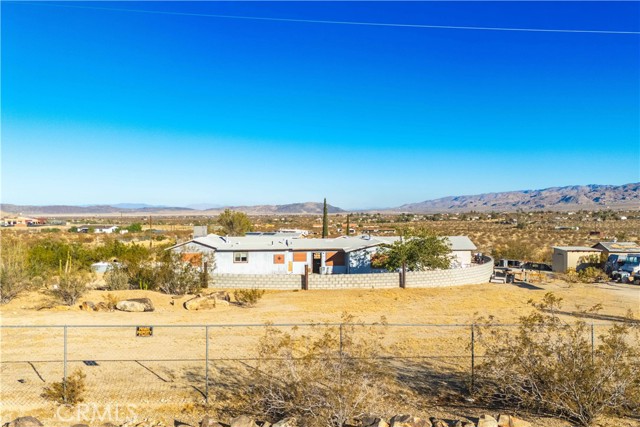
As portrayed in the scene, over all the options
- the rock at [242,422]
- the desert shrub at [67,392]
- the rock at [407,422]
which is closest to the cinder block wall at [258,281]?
the desert shrub at [67,392]

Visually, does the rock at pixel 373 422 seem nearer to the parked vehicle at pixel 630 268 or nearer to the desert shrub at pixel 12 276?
the desert shrub at pixel 12 276

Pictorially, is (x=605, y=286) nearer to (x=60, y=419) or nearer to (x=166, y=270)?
(x=166, y=270)

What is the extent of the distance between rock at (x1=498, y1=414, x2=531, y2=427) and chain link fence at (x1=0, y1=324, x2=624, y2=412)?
6.40 feet

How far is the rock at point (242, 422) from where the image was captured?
995cm

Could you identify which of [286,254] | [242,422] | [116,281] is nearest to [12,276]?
[116,281]

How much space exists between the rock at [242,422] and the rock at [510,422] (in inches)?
220

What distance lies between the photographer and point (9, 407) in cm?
1109

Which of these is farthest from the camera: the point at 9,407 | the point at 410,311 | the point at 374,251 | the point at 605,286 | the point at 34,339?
the point at 374,251

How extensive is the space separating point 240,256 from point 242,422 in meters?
23.2

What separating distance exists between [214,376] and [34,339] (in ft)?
29.3

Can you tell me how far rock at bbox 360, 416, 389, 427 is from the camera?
31.7 ft

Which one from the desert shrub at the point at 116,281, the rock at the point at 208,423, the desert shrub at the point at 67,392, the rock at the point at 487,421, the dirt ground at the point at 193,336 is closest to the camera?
the rock at the point at 487,421

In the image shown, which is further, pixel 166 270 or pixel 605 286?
pixel 605 286

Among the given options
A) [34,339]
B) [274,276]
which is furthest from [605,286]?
[34,339]
